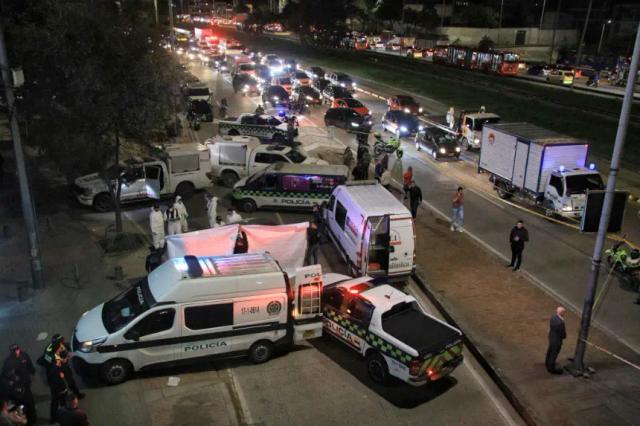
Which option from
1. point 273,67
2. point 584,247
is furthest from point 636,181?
point 273,67

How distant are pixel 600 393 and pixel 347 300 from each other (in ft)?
17.0

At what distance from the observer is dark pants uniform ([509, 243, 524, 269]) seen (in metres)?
15.6

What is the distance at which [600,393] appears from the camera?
10633mm

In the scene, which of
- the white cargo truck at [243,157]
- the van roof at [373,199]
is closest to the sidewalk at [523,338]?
the van roof at [373,199]

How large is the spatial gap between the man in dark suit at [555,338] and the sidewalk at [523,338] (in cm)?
20

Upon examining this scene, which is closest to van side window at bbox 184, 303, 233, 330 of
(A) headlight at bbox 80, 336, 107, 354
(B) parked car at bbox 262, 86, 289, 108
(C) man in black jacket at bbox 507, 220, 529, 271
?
(A) headlight at bbox 80, 336, 107, 354

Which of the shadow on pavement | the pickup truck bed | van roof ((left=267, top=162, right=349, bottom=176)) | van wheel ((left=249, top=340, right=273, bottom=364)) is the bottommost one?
the shadow on pavement

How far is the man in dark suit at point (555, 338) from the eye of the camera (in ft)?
35.5

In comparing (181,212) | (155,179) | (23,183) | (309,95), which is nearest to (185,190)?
(155,179)

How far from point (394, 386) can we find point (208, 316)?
3.91 metres

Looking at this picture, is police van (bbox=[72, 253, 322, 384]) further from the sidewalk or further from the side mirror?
the sidewalk

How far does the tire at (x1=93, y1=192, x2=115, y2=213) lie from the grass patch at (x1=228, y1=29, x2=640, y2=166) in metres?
25.4

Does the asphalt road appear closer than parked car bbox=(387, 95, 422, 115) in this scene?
Yes

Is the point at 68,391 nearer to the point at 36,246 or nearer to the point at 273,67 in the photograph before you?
the point at 36,246
